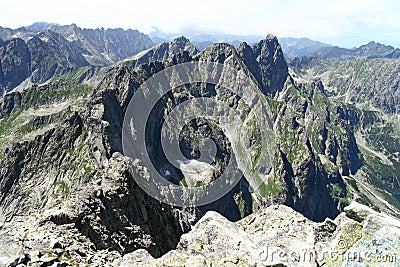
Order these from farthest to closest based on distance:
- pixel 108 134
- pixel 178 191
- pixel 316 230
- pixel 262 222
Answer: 1. pixel 178 191
2. pixel 108 134
3. pixel 262 222
4. pixel 316 230

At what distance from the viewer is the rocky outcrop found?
46.1 ft

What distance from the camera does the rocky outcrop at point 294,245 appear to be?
1405 centimetres

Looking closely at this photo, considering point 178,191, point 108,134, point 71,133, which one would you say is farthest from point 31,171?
point 178,191

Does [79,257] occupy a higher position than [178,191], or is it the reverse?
[79,257]

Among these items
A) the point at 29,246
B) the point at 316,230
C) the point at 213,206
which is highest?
the point at 29,246

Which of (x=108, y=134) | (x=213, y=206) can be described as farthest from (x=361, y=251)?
(x=213, y=206)

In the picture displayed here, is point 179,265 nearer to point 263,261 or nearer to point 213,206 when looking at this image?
point 263,261

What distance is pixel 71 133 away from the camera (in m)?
170

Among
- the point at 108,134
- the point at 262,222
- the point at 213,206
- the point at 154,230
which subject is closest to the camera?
the point at 262,222

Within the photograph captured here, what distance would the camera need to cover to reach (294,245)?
1820cm

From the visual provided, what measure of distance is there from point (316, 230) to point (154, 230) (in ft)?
47.5

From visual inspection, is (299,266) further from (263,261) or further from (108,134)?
(108,134)

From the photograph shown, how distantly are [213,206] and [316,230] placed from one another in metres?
182

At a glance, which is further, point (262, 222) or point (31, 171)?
point (31, 171)
